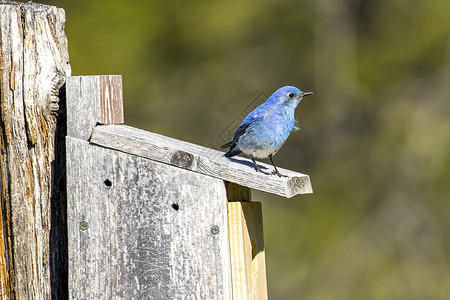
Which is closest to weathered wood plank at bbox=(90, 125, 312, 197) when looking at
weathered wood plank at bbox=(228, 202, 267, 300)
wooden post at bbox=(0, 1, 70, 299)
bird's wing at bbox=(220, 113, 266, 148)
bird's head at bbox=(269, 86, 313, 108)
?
weathered wood plank at bbox=(228, 202, 267, 300)

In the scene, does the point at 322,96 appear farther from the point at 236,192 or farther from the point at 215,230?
the point at 215,230

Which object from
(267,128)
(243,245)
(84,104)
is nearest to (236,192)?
(243,245)

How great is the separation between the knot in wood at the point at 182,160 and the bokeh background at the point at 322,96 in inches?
228

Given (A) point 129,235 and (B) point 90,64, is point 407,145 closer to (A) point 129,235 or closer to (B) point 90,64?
(B) point 90,64

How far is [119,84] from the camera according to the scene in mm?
3307

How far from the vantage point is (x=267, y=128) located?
382 cm

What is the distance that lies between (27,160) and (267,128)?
131cm

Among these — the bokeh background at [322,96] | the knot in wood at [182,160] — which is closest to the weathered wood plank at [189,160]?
the knot in wood at [182,160]

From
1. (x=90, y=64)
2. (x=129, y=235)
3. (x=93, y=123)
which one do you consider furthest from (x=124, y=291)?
(x=90, y=64)

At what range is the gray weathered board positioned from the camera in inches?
121

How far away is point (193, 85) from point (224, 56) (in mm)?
589

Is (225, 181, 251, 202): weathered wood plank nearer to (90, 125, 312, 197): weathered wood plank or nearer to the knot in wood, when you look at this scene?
(90, 125, 312, 197): weathered wood plank

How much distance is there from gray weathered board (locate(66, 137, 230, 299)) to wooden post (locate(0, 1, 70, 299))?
6.4 inches

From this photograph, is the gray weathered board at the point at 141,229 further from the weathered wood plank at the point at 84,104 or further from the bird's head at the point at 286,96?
the bird's head at the point at 286,96
